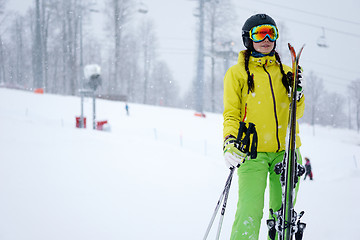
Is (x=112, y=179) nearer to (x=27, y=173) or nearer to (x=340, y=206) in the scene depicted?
(x=27, y=173)

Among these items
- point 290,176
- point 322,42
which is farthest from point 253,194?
point 322,42

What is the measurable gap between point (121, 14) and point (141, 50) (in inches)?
357

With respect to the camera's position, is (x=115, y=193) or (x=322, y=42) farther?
(x=322, y=42)

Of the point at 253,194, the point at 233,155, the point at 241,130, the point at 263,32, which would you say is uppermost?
the point at 263,32

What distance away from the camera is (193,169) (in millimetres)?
6457

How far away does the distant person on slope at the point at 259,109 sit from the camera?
198 centimetres

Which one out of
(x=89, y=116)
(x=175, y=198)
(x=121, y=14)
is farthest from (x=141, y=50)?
(x=175, y=198)

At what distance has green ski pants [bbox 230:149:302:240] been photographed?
191 centimetres

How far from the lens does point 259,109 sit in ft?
6.79

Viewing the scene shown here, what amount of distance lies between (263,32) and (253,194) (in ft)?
4.15

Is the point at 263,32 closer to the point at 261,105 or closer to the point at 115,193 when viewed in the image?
the point at 261,105

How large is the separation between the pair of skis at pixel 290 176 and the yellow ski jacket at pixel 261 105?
0.15 metres

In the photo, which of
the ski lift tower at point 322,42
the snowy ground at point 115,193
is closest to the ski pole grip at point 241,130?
the snowy ground at point 115,193

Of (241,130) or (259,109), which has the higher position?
(259,109)
